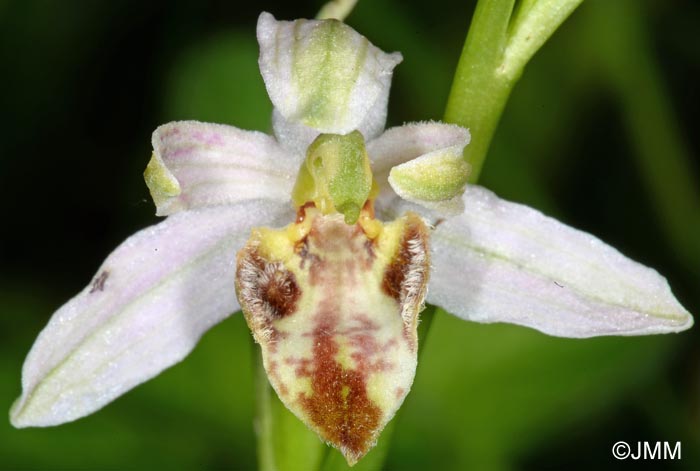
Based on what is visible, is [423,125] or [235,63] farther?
[235,63]

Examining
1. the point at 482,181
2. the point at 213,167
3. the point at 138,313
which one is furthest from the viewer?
the point at 482,181

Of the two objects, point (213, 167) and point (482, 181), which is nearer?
point (213, 167)

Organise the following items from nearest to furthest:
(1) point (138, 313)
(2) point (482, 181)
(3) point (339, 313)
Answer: (3) point (339, 313) → (1) point (138, 313) → (2) point (482, 181)

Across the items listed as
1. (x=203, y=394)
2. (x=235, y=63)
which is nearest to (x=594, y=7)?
(x=235, y=63)

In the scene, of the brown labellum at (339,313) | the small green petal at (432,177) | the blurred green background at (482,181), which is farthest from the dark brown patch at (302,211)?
the blurred green background at (482,181)

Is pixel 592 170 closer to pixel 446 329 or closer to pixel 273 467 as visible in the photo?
pixel 446 329

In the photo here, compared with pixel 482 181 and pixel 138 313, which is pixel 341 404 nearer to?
pixel 138 313

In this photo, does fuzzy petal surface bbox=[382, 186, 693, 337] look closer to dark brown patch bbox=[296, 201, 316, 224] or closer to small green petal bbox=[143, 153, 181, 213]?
dark brown patch bbox=[296, 201, 316, 224]

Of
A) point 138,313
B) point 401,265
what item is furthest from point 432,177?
point 138,313
